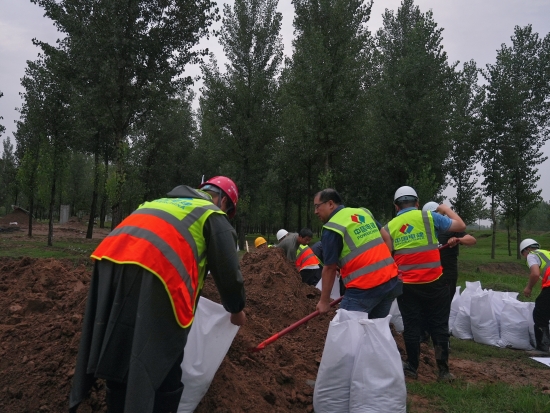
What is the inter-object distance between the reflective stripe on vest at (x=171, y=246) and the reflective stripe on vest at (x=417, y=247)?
3.14 meters

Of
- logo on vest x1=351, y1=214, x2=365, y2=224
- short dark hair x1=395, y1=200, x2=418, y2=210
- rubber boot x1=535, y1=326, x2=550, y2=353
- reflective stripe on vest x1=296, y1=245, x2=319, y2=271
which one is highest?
short dark hair x1=395, y1=200, x2=418, y2=210

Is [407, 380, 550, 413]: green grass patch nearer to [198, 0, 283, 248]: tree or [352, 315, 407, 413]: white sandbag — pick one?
[352, 315, 407, 413]: white sandbag

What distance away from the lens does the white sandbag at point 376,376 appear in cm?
362

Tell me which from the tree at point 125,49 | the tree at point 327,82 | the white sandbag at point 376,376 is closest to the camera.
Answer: the white sandbag at point 376,376

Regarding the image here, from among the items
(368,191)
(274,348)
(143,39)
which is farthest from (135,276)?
(368,191)

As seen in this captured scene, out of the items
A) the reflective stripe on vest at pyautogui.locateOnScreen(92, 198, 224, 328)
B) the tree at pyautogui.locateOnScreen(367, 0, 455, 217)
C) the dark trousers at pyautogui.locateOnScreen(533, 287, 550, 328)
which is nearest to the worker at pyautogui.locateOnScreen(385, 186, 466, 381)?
the dark trousers at pyautogui.locateOnScreen(533, 287, 550, 328)

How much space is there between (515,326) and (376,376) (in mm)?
4539

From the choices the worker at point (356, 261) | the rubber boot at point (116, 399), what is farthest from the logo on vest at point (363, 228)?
the rubber boot at point (116, 399)

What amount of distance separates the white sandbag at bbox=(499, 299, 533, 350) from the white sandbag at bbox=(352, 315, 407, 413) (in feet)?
14.2

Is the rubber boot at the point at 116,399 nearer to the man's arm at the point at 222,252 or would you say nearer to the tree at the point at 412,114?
the man's arm at the point at 222,252

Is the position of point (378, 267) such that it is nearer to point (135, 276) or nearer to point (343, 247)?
point (343, 247)

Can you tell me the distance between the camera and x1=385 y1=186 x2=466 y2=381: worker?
5.04 m

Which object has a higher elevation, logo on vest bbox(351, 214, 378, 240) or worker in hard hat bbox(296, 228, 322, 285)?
logo on vest bbox(351, 214, 378, 240)

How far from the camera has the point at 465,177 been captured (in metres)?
24.2
